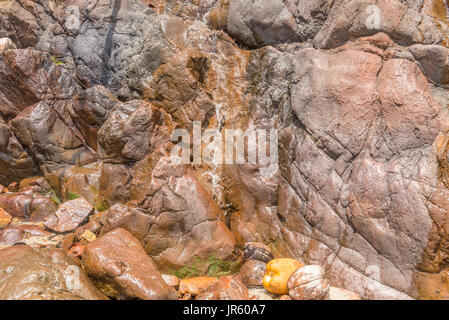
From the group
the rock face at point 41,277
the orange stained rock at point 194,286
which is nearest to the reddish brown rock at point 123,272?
the rock face at point 41,277

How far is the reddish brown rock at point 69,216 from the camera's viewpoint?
686cm

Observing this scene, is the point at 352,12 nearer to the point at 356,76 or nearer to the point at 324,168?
the point at 356,76

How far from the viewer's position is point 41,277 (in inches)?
175

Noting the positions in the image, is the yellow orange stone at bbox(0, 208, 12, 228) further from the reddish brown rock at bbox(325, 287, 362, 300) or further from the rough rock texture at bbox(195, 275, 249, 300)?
the reddish brown rock at bbox(325, 287, 362, 300)

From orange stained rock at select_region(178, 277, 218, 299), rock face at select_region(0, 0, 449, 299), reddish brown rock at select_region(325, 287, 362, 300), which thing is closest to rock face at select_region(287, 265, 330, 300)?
reddish brown rock at select_region(325, 287, 362, 300)

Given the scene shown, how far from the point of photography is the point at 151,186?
6109mm

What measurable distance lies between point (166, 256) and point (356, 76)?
4655mm

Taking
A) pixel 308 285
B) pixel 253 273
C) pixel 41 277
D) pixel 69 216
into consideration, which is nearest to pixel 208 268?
pixel 253 273

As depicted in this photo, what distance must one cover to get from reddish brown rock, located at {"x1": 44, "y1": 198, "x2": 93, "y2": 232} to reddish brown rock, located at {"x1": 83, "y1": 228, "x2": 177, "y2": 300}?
1996 mm

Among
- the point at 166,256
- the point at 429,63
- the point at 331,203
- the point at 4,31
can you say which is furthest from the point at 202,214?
the point at 4,31

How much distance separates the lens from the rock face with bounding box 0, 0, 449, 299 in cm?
513

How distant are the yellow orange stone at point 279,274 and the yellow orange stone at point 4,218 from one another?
5885 millimetres
